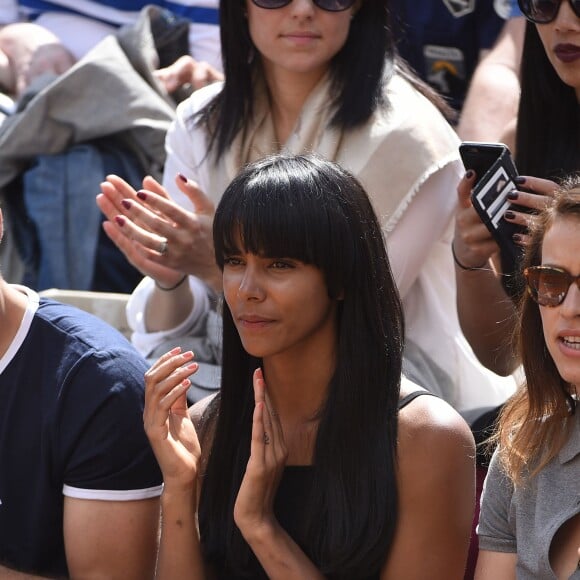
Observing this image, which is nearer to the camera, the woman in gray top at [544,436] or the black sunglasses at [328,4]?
the woman in gray top at [544,436]

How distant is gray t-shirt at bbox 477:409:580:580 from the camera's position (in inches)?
87.5

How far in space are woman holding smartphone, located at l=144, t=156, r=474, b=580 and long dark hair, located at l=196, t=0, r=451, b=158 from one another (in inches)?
36.0

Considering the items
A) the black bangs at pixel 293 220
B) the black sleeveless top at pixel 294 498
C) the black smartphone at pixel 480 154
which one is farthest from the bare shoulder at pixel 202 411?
the black smartphone at pixel 480 154

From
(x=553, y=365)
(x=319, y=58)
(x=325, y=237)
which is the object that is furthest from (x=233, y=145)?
(x=553, y=365)

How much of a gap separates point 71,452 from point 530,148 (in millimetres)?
1356

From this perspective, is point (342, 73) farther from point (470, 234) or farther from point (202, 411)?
point (202, 411)

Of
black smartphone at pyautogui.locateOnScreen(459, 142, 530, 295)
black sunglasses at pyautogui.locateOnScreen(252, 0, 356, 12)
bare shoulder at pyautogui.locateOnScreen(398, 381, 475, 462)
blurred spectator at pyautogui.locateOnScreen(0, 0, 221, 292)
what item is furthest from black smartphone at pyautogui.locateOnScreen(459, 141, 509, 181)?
blurred spectator at pyautogui.locateOnScreen(0, 0, 221, 292)

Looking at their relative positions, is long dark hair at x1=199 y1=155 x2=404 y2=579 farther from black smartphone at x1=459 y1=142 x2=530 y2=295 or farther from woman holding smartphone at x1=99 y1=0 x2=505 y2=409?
woman holding smartphone at x1=99 y1=0 x2=505 y2=409

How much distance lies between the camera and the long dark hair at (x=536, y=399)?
7.48 feet

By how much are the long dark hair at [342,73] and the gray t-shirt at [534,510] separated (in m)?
1.43

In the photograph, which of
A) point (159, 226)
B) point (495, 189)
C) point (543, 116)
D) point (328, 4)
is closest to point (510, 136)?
point (543, 116)

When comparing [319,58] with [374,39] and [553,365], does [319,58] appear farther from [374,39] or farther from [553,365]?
[553,365]

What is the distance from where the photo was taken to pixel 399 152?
3479 millimetres

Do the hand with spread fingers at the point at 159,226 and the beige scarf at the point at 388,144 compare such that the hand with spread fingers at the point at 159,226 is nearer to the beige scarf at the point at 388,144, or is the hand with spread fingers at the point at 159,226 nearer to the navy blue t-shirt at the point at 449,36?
the beige scarf at the point at 388,144
